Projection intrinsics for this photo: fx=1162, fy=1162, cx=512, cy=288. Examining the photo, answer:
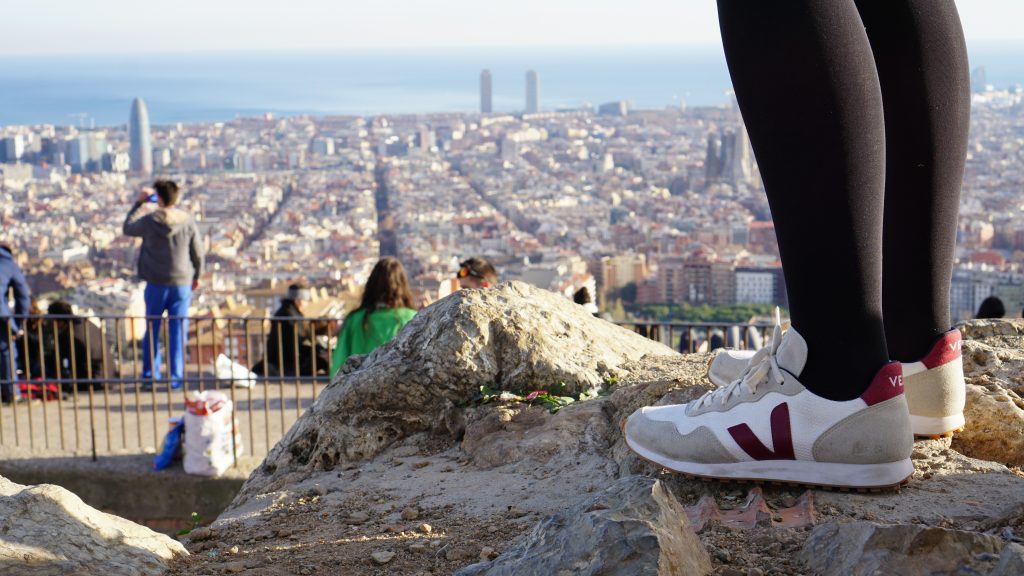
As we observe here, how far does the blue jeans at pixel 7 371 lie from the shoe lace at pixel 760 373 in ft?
20.4

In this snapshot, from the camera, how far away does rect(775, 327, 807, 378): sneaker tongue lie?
1.72 meters

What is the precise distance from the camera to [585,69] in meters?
167

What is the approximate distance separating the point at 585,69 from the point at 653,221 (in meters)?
123

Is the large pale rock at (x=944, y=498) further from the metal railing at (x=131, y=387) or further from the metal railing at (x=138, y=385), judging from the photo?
the metal railing at (x=131, y=387)

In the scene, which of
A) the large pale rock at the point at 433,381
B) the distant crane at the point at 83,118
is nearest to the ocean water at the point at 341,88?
the distant crane at the point at 83,118

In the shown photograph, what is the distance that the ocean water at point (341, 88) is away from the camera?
98375 millimetres

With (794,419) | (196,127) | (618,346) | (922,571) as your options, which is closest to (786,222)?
(794,419)

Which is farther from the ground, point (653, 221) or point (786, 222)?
point (786, 222)

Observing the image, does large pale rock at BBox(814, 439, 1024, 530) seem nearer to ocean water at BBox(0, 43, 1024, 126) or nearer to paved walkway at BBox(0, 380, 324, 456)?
paved walkway at BBox(0, 380, 324, 456)

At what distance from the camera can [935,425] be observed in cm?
195

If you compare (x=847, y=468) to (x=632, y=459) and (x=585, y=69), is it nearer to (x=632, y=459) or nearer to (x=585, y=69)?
(x=632, y=459)

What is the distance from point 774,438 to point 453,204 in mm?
50134

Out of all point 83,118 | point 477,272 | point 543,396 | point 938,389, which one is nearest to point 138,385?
point 477,272

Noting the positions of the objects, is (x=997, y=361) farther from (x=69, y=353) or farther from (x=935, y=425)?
(x=69, y=353)
